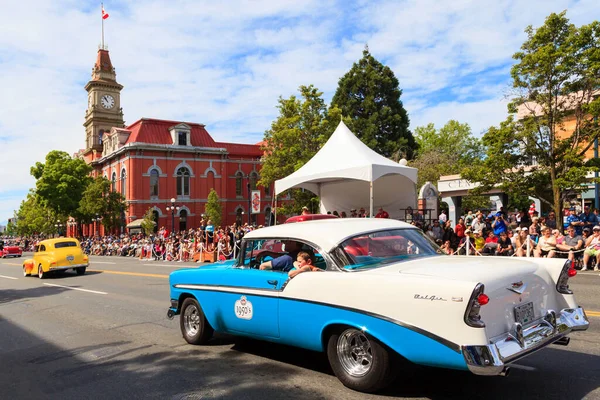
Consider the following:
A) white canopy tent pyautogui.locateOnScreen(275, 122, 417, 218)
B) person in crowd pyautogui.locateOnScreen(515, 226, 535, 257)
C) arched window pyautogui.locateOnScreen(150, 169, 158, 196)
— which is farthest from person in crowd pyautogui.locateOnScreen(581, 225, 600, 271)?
arched window pyautogui.locateOnScreen(150, 169, 158, 196)

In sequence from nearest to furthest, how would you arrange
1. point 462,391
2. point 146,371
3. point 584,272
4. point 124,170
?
point 462,391, point 146,371, point 584,272, point 124,170

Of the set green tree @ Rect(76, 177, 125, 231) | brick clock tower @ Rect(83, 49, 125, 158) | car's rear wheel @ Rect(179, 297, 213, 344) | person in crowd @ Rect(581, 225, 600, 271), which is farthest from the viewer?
brick clock tower @ Rect(83, 49, 125, 158)

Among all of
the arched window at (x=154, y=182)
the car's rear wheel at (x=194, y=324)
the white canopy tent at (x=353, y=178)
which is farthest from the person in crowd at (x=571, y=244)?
the arched window at (x=154, y=182)

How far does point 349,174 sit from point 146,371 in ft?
39.1

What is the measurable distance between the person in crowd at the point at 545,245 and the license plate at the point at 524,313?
1067 cm

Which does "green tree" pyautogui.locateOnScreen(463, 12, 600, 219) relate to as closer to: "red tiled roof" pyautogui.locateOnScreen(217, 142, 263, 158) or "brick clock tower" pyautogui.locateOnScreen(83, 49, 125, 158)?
"red tiled roof" pyautogui.locateOnScreen(217, 142, 263, 158)

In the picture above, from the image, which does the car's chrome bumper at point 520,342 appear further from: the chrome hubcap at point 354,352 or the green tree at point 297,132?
the green tree at point 297,132

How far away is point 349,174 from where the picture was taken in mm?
16578

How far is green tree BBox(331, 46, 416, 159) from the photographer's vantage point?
4894 cm

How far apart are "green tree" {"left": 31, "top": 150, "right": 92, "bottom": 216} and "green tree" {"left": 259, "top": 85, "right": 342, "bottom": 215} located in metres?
37.4

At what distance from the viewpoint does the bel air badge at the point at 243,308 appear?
550 centimetres

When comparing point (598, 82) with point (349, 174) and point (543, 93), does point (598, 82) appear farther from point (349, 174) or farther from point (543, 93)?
point (349, 174)

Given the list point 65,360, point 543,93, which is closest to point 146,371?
point 65,360

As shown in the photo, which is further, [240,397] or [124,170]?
[124,170]
